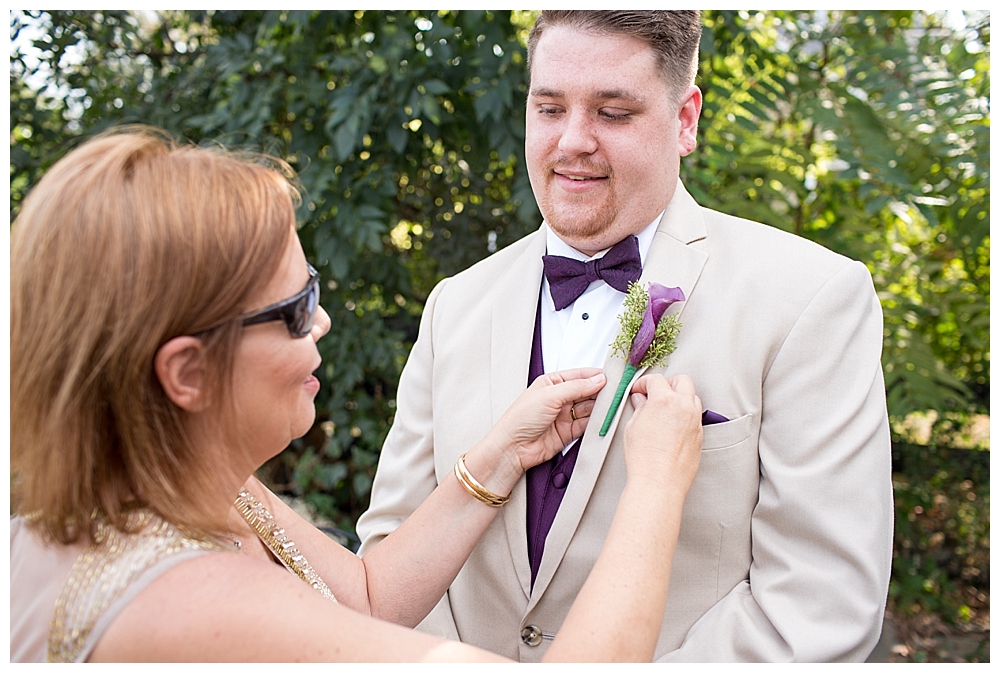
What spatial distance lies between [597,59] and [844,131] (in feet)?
6.76

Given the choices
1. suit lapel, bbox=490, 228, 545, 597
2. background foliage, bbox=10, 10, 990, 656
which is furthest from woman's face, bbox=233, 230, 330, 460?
background foliage, bbox=10, 10, 990, 656

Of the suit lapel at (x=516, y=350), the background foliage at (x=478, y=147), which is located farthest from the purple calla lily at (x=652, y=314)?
the background foliage at (x=478, y=147)

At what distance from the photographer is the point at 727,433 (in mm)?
1839

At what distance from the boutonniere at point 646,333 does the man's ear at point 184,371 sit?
879mm

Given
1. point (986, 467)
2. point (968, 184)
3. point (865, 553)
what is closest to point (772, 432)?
point (865, 553)

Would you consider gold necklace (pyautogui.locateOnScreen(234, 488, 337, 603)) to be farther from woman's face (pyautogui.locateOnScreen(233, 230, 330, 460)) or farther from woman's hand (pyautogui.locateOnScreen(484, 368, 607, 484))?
woman's hand (pyautogui.locateOnScreen(484, 368, 607, 484))

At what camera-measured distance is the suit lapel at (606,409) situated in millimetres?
1913

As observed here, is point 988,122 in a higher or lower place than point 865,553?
higher

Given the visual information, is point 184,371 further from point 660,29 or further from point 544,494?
point 660,29

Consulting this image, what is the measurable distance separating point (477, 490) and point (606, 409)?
37cm

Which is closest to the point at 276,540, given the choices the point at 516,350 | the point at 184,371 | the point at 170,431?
the point at 170,431

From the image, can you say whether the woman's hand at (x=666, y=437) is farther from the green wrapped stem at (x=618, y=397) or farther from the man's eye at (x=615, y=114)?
the man's eye at (x=615, y=114)
